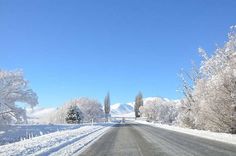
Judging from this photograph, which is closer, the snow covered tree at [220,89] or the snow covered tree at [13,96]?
the snow covered tree at [220,89]

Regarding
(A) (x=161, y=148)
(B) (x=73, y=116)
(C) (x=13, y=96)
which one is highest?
(C) (x=13, y=96)

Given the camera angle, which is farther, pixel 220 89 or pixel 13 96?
pixel 13 96

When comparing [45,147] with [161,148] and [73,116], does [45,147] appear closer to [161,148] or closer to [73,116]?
[161,148]

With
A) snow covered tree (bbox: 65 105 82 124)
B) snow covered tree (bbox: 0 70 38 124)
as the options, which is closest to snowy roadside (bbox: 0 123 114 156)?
snow covered tree (bbox: 0 70 38 124)

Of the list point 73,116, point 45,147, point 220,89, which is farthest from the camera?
point 73,116

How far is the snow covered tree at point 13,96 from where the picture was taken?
44250 mm

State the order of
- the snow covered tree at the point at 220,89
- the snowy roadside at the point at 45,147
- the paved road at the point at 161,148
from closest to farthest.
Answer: the paved road at the point at 161,148 < the snowy roadside at the point at 45,147 < the snow covered tree at the point at 220,89

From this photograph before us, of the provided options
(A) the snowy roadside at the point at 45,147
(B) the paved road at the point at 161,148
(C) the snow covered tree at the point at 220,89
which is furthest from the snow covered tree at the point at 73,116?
(B) the paved road at the point at 161,148

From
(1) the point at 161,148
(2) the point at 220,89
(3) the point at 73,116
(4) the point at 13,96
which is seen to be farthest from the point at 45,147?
(3) the point at 73,116

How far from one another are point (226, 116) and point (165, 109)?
126375mm

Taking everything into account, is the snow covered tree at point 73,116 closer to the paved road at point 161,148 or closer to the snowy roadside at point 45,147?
the snowy roadside at point 45,147

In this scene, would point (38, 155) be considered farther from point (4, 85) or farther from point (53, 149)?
point (4, 85)

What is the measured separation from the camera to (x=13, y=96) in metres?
46.6

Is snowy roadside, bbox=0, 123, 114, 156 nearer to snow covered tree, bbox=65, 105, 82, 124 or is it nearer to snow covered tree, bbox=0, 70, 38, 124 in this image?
snow covered tree, bbox=0, 70, 38, 124
